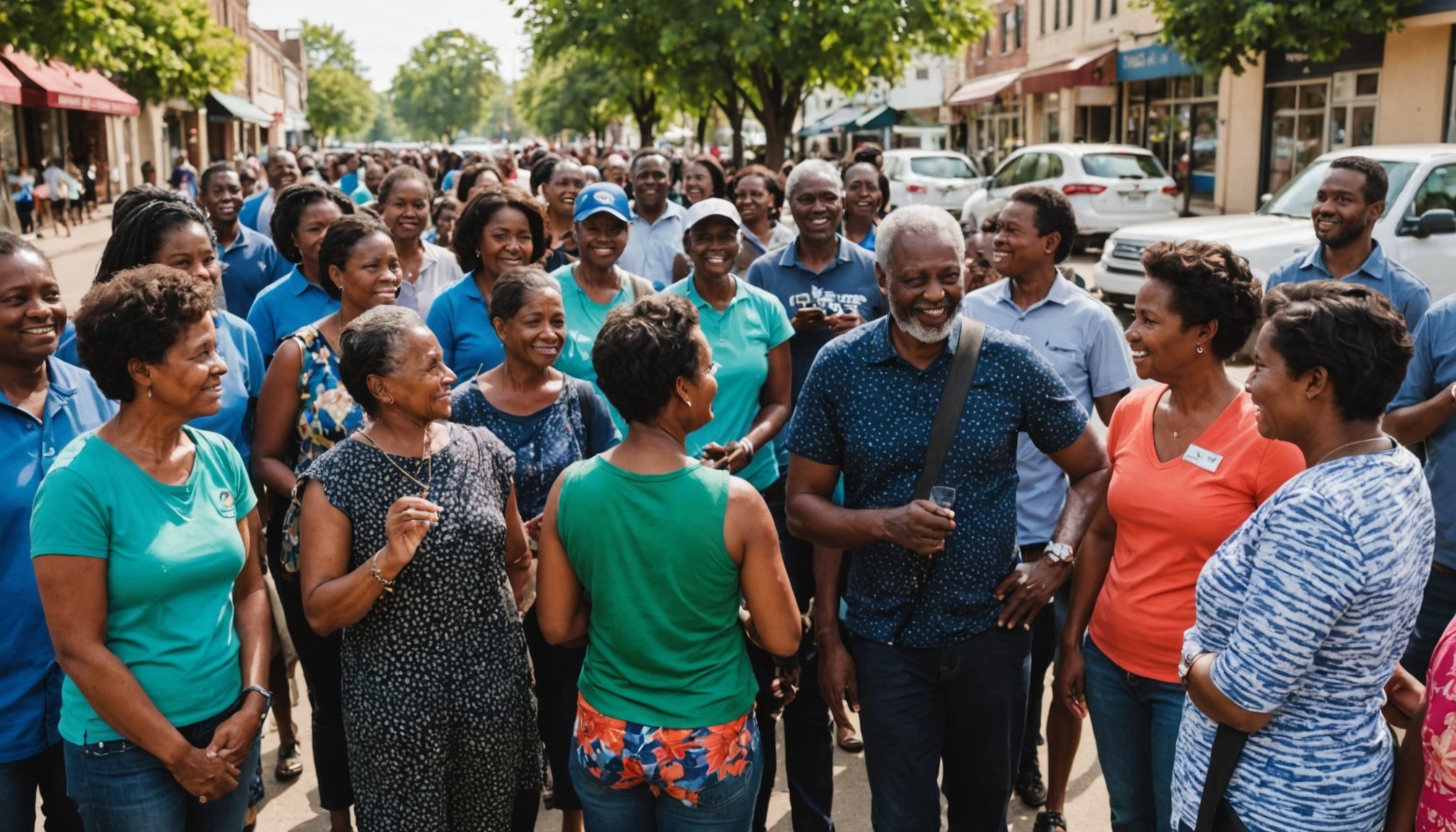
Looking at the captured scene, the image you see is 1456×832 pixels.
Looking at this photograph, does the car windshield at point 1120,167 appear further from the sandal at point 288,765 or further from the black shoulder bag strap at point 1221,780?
the black shoulder bag strap at point 1221,780

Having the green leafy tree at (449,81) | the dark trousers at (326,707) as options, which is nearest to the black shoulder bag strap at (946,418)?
the dark trousers at (326,707)

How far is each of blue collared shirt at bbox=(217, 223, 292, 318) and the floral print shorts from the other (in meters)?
4.44

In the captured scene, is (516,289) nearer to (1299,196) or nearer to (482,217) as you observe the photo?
(482,217)

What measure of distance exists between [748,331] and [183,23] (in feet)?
90.6

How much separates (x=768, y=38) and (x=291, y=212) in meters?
15.0

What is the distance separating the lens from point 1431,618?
146 inches

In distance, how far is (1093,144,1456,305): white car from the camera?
9922mm

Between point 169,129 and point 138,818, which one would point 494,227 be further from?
point 169,129

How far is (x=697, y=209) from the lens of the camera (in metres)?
4.59

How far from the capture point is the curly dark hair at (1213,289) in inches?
120

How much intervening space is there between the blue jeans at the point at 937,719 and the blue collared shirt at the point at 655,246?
4017 millimetres

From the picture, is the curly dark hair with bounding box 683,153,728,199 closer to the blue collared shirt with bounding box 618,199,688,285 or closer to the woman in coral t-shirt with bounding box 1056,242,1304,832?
the blue collared shirt with bounding box 618,199,688,285

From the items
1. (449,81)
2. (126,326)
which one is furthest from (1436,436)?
(449,81)

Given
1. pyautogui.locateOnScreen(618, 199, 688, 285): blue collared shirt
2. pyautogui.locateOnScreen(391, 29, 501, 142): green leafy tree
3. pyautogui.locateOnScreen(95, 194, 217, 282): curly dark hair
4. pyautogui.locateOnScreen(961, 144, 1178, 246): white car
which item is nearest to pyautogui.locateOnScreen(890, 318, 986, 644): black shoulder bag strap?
pyautogui.locateOnScreen(95, 194, 217, 282): curly dark hair
